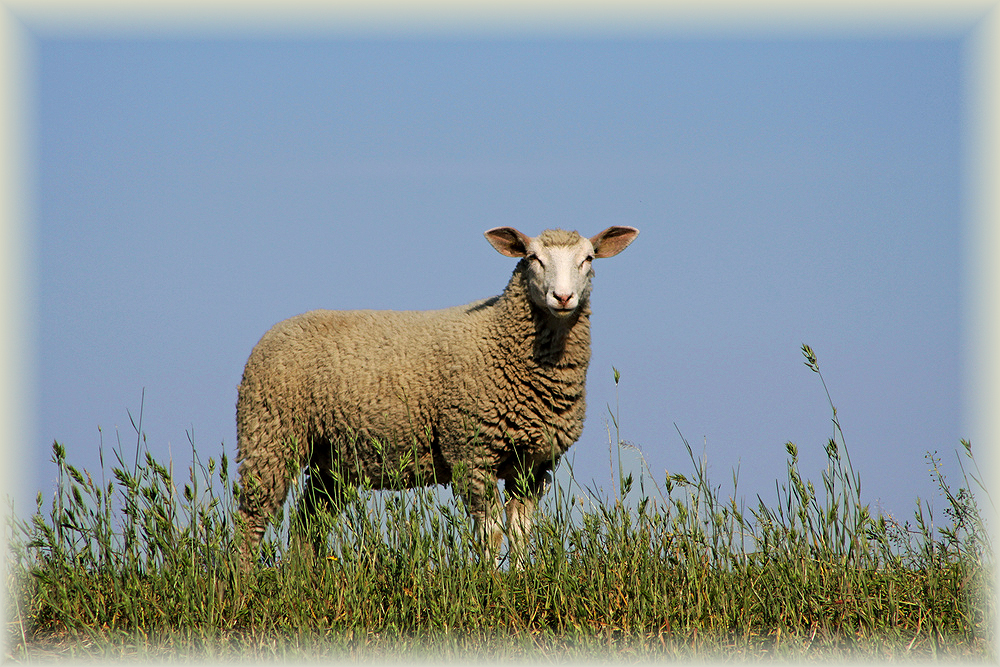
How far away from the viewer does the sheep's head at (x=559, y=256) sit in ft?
19.7

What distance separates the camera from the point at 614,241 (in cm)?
691

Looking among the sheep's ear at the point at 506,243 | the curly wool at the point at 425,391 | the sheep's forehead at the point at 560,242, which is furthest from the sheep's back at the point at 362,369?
the sheep's forehead at the point at 560,242

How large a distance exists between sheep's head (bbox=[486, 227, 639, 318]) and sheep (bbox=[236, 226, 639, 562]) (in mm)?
11

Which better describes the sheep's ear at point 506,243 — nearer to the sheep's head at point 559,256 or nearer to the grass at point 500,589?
the sheep's head at point 559,256

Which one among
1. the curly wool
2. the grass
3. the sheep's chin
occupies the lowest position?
the grass

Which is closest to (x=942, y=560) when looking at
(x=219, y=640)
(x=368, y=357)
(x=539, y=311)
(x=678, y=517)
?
(x=678, y=517)

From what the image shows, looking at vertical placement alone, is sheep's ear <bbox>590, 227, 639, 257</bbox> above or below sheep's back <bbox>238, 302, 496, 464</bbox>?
above

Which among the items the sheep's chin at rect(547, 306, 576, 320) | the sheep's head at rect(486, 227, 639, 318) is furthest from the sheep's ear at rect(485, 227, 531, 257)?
the sheep's chin at rect(547, 306, 576, 320)

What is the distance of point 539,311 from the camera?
6496 mm

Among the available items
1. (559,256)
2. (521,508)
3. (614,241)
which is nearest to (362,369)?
(521,508)

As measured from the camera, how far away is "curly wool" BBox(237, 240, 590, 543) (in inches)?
245

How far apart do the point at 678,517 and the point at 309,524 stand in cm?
198

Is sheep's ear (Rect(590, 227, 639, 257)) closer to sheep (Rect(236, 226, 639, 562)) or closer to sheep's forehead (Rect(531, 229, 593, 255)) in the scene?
sheep (Rect(236, 226, 639, 562))

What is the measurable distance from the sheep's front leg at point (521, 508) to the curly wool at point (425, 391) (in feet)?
0.36
